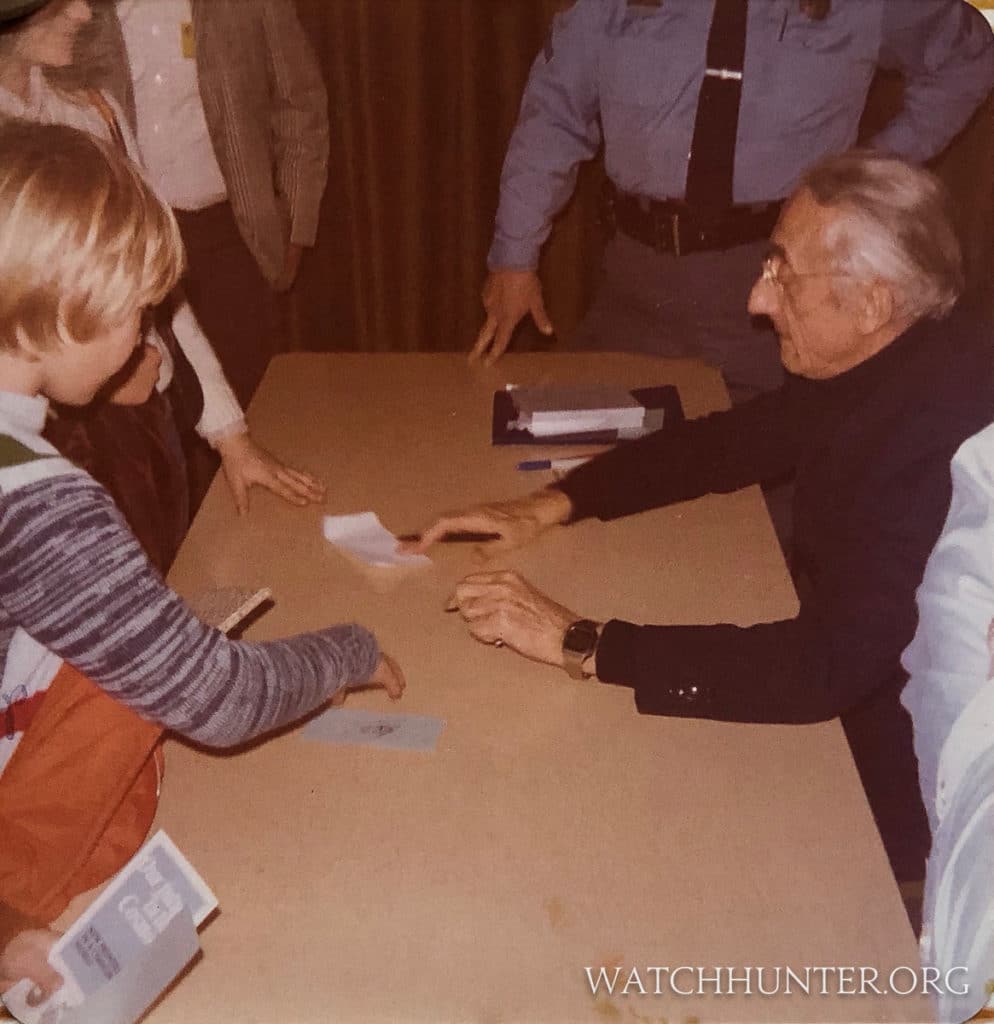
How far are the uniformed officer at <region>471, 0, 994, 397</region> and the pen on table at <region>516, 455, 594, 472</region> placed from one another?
0.42 m

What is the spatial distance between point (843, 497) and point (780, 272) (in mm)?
321

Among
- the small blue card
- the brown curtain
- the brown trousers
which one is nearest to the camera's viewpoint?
the small blue card

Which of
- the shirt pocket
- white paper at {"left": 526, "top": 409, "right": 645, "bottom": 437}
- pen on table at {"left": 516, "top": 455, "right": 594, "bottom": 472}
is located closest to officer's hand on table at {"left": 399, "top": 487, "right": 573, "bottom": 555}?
pen on table at {"left": 516, "top": 455, "right": 594, "bottom": 472}

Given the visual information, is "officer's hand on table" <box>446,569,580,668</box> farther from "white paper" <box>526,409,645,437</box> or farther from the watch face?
"white paper" <box>526,409,645,437</box>

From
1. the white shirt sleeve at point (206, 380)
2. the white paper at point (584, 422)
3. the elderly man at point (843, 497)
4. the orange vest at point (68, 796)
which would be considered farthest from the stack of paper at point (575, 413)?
the orange vest at point (68, 796)

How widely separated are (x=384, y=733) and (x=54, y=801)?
34 centimetres

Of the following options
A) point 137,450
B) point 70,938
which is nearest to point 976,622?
point 70,938

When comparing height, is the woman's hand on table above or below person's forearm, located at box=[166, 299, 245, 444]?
below

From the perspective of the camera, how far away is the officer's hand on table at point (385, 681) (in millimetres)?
1165

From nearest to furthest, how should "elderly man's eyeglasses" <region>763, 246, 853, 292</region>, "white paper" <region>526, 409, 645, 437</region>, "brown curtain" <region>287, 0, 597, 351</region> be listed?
1. "elderly man's eyeglasses" <region>763, 246, 853, 292</region>
2. "white paper" <region>526, 409, 645, 437</region>
3. "brown curtain" <region>287, 0, 597, 351</region>

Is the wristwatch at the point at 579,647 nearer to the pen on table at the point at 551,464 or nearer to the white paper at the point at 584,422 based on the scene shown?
the pen on table at the point at 551,464

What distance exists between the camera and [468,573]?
4.59ft

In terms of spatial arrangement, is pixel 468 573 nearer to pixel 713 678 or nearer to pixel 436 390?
pixel 713 678

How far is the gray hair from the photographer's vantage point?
1280mm
